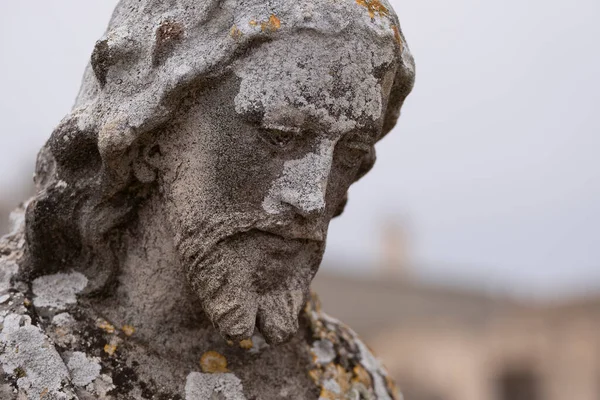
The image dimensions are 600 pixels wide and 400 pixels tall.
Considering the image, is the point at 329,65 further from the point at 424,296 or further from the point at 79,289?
the point at 424,296

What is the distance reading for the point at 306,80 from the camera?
1.93 m

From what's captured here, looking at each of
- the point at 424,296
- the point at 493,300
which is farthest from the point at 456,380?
the point at 493,300

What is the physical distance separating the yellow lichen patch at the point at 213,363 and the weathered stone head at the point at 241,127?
21 cm

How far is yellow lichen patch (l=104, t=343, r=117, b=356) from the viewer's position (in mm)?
2074

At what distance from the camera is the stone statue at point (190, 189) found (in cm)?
194

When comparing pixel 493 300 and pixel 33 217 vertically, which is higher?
pixel 33 217

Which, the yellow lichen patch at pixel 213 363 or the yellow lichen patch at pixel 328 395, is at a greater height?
the yellow lichen patch at pixel 213 363

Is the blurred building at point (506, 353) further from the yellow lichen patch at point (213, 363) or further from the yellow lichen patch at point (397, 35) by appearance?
the yellow lichen patch at point (397, 35)

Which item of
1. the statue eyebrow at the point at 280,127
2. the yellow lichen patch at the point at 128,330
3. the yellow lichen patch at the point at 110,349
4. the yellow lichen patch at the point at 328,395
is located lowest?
the yellow lichen patch at the point at 328,395

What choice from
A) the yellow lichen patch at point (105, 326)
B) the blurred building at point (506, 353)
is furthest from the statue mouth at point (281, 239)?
the blurred building at point (506, 353)

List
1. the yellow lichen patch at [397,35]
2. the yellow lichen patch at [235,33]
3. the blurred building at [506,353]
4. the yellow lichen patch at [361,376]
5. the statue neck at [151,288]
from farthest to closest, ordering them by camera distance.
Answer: the blurred building at [506,353] → the yellow lichen patch at [361,376] → the statue neck at [151,288] → the yellow lichen patch at [397,35] → the yellow lichen patch at [235,33]

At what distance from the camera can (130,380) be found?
206 cm

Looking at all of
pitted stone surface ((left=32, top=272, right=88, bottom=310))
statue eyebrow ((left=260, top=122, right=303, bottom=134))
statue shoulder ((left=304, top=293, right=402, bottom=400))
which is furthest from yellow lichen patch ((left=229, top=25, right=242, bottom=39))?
statue shoulder ((left=304, top=293, right=402, bottom=400))

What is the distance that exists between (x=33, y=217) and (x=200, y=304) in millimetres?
444
